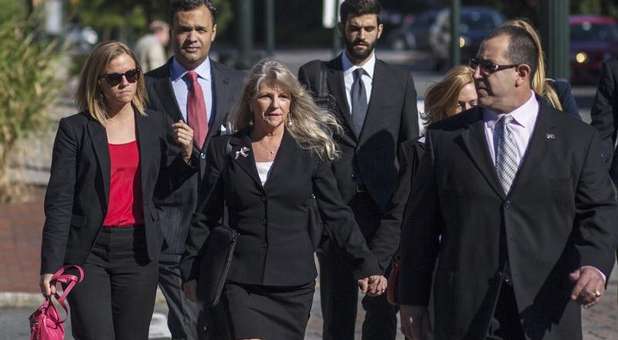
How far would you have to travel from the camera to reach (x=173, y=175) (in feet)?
23.0

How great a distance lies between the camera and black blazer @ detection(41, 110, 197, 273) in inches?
239

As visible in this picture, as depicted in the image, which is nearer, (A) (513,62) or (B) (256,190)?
(A) (513,62)

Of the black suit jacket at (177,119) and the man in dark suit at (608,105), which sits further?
the man in dark suit at (608,105)

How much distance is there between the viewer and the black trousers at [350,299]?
23.0 feet

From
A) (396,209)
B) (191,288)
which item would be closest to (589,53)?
(396,209)

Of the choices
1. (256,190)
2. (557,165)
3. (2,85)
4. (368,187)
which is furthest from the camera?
(2,85)

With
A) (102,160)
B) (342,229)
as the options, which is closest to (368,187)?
(342,229)

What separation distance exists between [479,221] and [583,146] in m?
0.43

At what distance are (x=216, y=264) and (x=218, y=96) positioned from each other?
1.61 metres

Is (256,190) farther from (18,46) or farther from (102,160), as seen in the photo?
(18,46)

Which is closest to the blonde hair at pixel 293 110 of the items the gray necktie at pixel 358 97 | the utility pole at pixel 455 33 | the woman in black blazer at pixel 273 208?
the woman in black blazer at pixel 273 208

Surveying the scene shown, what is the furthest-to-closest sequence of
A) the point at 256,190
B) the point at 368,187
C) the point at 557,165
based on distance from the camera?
1. the point at 368,187
2. the point at 256,190
3. the point at 557,165

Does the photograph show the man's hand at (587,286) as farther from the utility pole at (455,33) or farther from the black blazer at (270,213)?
the utility pole at (455,33)

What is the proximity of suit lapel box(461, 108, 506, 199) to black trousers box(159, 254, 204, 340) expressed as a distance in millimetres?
2683
